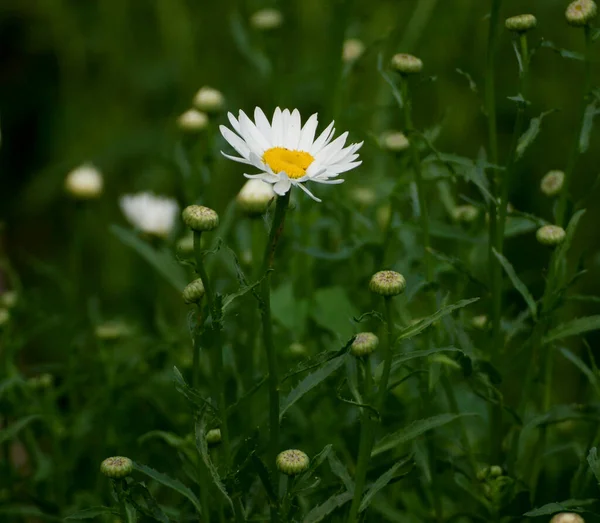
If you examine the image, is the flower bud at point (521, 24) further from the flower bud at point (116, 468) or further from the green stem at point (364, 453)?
the flower bud at point (116, 468)

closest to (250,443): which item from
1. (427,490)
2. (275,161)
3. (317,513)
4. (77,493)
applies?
(317,513)

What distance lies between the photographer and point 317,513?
45.1 inches

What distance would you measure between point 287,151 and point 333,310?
1.88ft

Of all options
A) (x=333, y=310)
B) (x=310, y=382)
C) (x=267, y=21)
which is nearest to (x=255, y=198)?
(x=333, y=310)

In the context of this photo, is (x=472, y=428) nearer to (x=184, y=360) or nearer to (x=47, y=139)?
(x=184, y=360)

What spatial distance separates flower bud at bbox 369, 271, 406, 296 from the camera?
1.10 metres

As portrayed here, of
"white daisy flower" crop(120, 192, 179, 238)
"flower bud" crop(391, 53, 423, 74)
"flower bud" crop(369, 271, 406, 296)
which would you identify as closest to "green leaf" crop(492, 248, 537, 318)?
"flower bud" crop(369, 271, 406, 296)

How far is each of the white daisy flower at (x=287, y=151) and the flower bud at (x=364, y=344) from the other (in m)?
0.18

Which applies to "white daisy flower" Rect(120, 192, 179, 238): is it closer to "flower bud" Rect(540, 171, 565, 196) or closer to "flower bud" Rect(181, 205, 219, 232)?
"flower bud" Rect(540, 171, 565, 196)

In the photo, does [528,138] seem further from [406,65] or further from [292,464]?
[292,464]

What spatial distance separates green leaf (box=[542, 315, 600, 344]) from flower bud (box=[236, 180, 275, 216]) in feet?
1.54

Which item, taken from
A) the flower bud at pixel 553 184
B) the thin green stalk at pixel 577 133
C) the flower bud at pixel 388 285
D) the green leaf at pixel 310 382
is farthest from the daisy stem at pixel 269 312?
the flower bud at pixel 553 184

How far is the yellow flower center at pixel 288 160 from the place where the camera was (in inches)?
43.4

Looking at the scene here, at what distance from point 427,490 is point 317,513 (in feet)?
1.23
